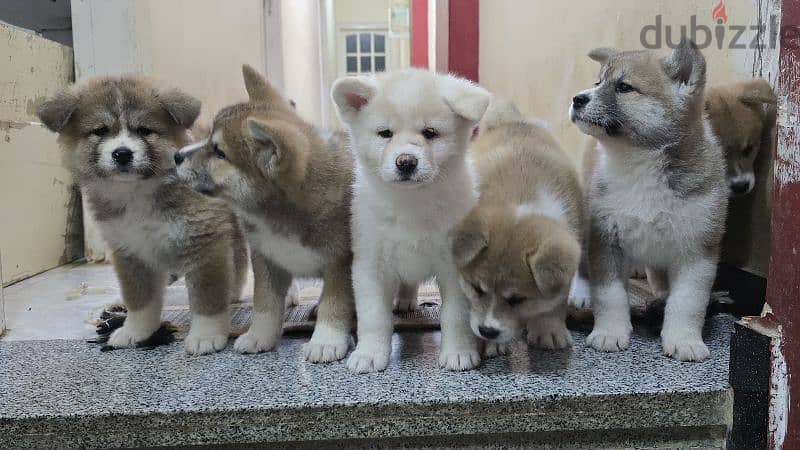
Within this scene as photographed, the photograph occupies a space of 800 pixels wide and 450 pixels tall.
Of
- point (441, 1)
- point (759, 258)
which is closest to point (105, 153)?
point (759, 258)

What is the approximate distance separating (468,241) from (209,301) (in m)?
0.88

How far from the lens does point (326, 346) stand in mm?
1916

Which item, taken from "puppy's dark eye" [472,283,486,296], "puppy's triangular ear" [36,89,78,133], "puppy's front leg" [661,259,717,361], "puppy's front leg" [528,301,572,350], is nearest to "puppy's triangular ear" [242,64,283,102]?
"puppy's triangular ear" [36,89,78,133]

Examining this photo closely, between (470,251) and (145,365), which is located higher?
(470,251)

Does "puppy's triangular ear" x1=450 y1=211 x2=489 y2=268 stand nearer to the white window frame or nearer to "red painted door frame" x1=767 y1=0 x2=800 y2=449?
"red painted door frame" x1=767 y1=0 x2=800 y2=449

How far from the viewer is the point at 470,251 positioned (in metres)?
1.71

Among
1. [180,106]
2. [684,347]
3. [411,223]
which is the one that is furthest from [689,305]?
[180,106]

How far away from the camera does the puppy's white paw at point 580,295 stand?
245cm

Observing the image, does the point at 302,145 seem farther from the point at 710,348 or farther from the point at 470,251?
the point at 710,348

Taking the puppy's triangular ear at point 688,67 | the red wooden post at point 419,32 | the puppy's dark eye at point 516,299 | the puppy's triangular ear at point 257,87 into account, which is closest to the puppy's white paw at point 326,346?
the puppy's dark eye at point 516,299

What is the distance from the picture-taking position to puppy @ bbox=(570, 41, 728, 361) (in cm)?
191

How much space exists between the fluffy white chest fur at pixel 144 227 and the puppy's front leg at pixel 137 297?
0.08 meters

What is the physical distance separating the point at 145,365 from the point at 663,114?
69.0 inches

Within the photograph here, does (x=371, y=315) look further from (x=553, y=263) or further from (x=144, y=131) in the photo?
(x=144, y=131)
